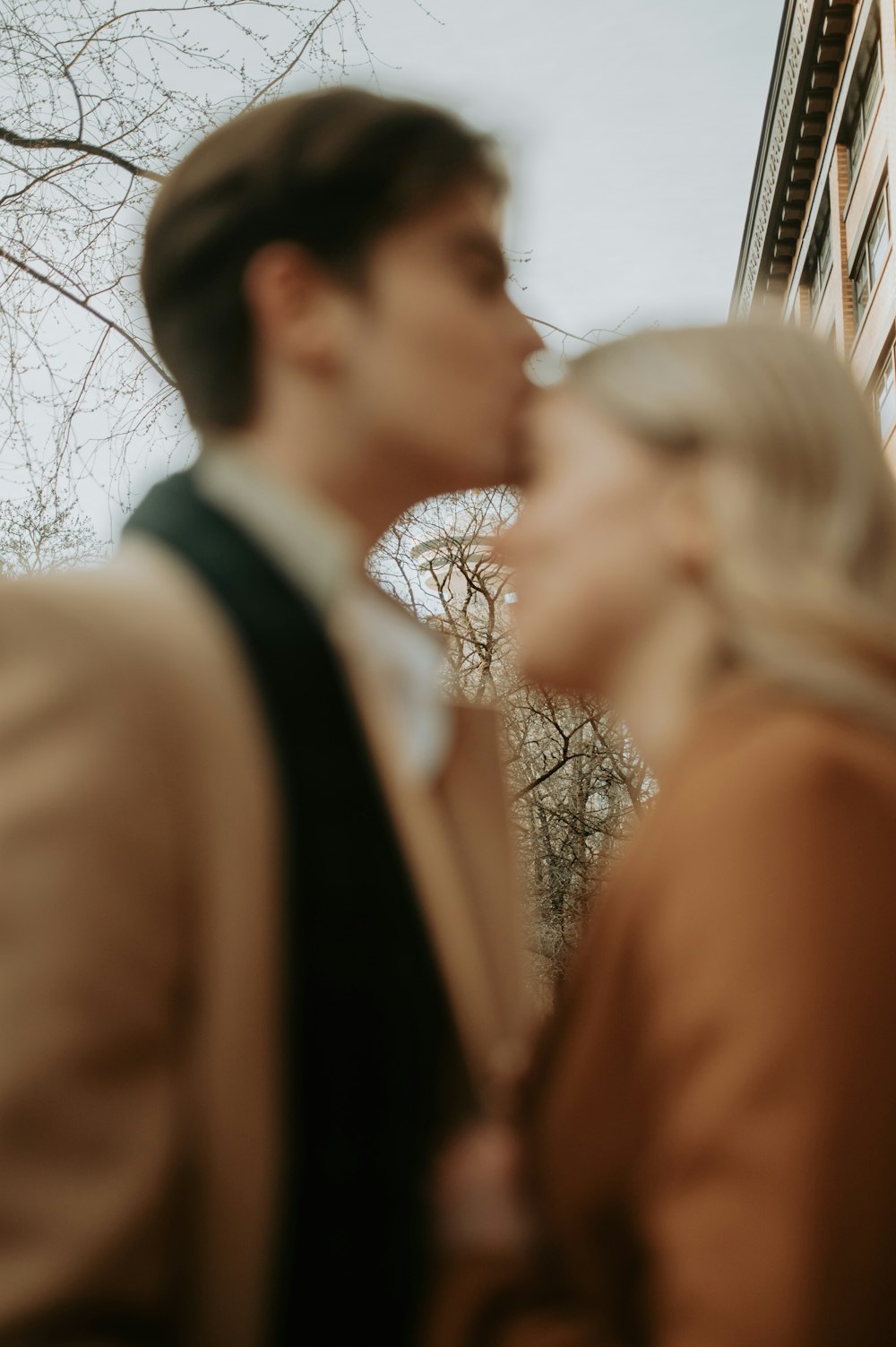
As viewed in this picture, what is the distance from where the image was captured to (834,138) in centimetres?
2467

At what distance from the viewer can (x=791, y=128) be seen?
86.2 ft

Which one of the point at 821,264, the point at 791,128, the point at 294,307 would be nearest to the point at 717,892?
the point at 294,307

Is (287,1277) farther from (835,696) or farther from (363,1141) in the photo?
(835,696)

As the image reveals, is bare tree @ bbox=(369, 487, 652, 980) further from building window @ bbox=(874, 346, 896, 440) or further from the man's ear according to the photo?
building window @ bbox=(874, 346, 896, 440)

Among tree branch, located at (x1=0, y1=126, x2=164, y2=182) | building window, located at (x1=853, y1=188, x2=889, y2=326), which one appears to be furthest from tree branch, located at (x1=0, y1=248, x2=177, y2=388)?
building window, located at (x1=853, y1=188, x2=889, y2=326)

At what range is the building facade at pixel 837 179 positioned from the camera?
2150 cm

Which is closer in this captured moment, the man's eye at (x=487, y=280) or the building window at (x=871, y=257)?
the man's eye at (x=487, y=280)

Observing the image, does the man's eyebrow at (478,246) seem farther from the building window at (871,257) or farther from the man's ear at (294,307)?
the building window at (871,257)

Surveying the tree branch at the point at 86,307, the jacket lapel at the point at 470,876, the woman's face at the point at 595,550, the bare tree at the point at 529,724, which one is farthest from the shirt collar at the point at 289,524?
the bare tree at the point at 529,724

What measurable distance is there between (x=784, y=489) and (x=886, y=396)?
867 inches

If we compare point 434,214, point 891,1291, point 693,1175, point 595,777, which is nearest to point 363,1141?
point 693,1175

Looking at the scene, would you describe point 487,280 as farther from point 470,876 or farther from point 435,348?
point 470,876

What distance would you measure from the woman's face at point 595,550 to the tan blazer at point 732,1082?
33 cm

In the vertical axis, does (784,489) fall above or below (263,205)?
below
